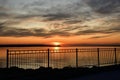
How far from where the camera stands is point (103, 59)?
2084cm

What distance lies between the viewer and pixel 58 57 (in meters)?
20.0

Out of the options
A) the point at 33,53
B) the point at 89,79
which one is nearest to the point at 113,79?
the point at 89,79

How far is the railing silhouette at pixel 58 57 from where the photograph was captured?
17.8 m

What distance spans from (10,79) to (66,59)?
8.87 metres

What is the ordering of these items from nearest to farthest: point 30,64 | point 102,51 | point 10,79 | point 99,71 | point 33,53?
point 10,79
point 99,71
point 33,53
point 30,64
point 102,51

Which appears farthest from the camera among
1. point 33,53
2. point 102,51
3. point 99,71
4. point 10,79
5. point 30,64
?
point 102,51

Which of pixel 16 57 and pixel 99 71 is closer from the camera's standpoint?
pixel 99 71

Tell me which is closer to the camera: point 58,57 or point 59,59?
point 58,57

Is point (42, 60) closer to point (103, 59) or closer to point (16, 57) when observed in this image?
point (16, 57)

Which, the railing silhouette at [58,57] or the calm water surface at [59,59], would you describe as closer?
the railing silhouette at [58,57]

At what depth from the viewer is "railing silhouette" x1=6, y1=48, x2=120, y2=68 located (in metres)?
17.8

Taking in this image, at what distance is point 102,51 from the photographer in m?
21.0

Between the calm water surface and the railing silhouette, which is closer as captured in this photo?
the railing silhouette

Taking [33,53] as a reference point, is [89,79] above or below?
below
